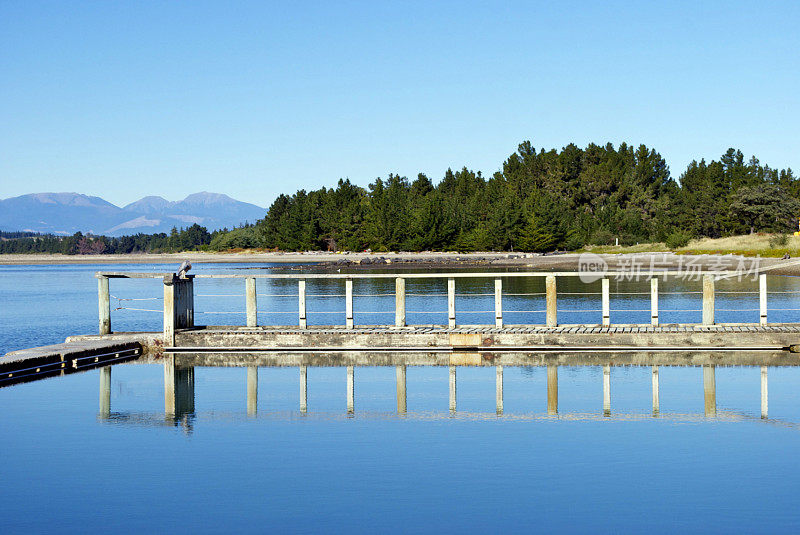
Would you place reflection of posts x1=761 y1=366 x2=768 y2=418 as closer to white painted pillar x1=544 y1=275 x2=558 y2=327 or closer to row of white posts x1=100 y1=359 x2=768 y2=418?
row of white posts x1=100 y1=359 x2=768 y2=418

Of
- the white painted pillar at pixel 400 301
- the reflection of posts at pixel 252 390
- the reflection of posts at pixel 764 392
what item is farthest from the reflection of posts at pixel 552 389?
the reflection of posts at pixel 252 390

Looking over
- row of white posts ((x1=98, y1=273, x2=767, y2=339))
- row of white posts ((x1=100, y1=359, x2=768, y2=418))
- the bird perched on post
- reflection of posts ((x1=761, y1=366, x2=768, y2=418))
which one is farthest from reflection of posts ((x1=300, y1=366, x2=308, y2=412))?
reflection of posts ((x1=761, y1=366, x2=768, y2=418))

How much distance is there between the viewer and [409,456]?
1196cm

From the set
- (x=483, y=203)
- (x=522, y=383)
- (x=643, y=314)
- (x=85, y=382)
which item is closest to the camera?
(x=522, y=383)

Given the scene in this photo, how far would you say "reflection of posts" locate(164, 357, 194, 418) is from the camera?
15.8 meters

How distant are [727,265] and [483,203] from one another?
50680 mm


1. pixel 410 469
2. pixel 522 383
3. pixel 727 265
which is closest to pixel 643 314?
pixel 522 383

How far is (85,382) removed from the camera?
18938mm

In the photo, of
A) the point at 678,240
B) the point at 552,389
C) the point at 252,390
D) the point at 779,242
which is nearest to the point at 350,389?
the point at 252,390

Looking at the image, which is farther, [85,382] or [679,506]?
[85,382]

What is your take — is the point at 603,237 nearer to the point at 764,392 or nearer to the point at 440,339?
the point at 440,339

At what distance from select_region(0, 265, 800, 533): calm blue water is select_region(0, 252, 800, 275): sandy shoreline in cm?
5356

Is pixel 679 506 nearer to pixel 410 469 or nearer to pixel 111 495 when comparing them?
pixel 410 469

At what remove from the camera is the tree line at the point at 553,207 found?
328 ft
